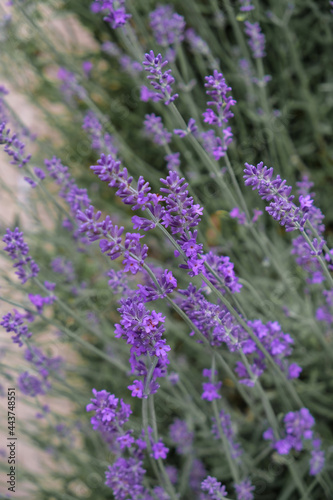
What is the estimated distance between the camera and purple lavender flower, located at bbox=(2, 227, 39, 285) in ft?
4.57

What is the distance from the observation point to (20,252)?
144cm

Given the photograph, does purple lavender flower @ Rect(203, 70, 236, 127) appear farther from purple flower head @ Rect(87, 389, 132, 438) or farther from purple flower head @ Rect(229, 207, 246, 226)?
purple flower head @ Rect(87, 389, 132, 438)

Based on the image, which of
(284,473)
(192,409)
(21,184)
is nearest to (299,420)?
(192,409)

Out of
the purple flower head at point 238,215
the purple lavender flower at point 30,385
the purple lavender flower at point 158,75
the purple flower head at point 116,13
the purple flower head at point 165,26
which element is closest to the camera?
the purple lavender flower at point 158,75

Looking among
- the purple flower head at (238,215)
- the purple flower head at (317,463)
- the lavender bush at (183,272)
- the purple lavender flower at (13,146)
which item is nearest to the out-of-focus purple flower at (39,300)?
the lavender bush at (183,272)

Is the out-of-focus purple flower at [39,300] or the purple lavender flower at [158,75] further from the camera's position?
the out-of-focus purple flower at [39,300]

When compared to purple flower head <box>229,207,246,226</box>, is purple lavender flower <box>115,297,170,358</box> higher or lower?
lower

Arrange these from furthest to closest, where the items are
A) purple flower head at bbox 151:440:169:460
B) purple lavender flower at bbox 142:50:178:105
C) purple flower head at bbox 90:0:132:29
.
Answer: purple flower head at bbox 90:0:132:29 < purple flower head at bbox 151:440:169:460 < purple lavender flower at bbox 142:50:178:105

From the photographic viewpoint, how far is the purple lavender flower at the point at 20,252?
139 cm

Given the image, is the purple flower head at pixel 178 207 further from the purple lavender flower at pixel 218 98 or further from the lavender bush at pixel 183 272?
the purple lavender flower at pixel 218 98

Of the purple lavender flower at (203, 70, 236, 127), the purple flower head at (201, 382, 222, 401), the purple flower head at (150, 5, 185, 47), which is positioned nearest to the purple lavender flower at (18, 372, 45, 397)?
the purple flower head at (201, 382, 222, 401)

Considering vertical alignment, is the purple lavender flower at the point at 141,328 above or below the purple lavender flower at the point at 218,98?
below

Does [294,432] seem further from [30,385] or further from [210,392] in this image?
[30,385]

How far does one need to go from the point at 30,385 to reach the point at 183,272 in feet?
3.24
